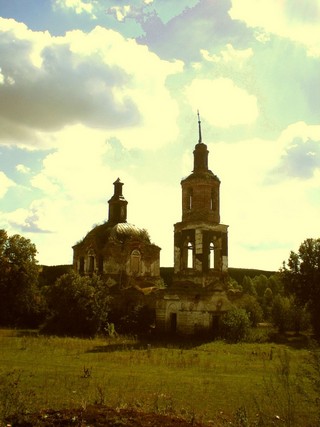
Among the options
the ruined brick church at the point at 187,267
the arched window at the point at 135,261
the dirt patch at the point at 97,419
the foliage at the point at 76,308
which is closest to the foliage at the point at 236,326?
the ruined brick church at the point at 187,267

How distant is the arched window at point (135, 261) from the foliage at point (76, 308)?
840 centimetres

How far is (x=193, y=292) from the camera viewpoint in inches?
1240

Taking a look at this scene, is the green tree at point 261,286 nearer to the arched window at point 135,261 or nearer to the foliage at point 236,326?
the arched window at point 135,261

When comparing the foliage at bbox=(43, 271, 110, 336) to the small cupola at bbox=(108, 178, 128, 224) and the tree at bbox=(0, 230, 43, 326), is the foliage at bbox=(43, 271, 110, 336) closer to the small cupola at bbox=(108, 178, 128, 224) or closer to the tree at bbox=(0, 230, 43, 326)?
the tree at bbox=(0, 230, 43, 326)

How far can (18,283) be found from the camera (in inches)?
1574

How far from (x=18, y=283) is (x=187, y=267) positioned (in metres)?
→ 15.9

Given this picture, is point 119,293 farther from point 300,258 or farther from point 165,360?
point 165,360

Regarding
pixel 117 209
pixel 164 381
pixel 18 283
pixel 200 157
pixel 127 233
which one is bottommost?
pixel 164 381

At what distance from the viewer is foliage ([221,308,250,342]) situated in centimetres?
2895

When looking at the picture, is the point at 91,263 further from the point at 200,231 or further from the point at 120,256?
the point at 200,231

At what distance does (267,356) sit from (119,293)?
58.5 ft

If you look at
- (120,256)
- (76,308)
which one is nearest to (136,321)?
(76,308)

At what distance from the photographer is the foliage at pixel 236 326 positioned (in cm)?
2895

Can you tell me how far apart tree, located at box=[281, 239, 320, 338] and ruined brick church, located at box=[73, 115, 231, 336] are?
19.3 ft
